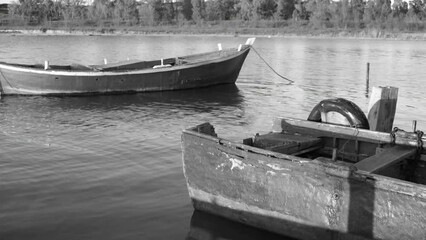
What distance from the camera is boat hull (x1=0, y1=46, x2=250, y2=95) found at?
19375 mm

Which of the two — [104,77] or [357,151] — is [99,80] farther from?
[357,151]

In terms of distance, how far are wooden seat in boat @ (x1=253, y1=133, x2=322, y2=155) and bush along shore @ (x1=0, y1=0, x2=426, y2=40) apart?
69.5m

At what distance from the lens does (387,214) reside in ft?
19.1

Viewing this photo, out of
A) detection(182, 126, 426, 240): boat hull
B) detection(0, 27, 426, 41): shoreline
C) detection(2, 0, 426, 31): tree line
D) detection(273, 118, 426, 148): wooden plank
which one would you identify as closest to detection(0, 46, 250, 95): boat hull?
detection(273, 118, 426, 148): wooden plank

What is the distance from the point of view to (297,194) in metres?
6.52

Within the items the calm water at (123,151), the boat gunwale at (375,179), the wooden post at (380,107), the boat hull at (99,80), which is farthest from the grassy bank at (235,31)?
the boat gunwale at (375,179)

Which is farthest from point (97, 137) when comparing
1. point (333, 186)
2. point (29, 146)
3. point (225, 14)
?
point (225, 14)

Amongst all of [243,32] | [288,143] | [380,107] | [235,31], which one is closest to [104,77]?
[380,107]

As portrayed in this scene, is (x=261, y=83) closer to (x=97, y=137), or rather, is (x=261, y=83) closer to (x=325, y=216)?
(x=97, y=137)

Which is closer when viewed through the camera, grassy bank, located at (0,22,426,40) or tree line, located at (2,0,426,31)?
grassy bank, located at (0,22,426,40)

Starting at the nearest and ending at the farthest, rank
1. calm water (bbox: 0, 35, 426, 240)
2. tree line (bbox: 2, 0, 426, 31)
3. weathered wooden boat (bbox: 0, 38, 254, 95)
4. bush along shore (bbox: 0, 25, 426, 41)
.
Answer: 1. calm water (bbox: 0, 35, 426, 240)
2. weathered wooden boat (bbox: 0, 38, 254, 95)
3. bush along shore (bbox: 0, 25, 426, 41)
4. tree line (bbox: 2, 0, 426, 31)

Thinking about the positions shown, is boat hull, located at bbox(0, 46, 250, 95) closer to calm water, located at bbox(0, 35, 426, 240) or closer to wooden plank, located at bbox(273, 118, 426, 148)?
calm water, located at bbox(0, 35, 426, 240)

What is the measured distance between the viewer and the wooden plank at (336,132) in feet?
26.2

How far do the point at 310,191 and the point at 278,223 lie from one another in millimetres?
755
